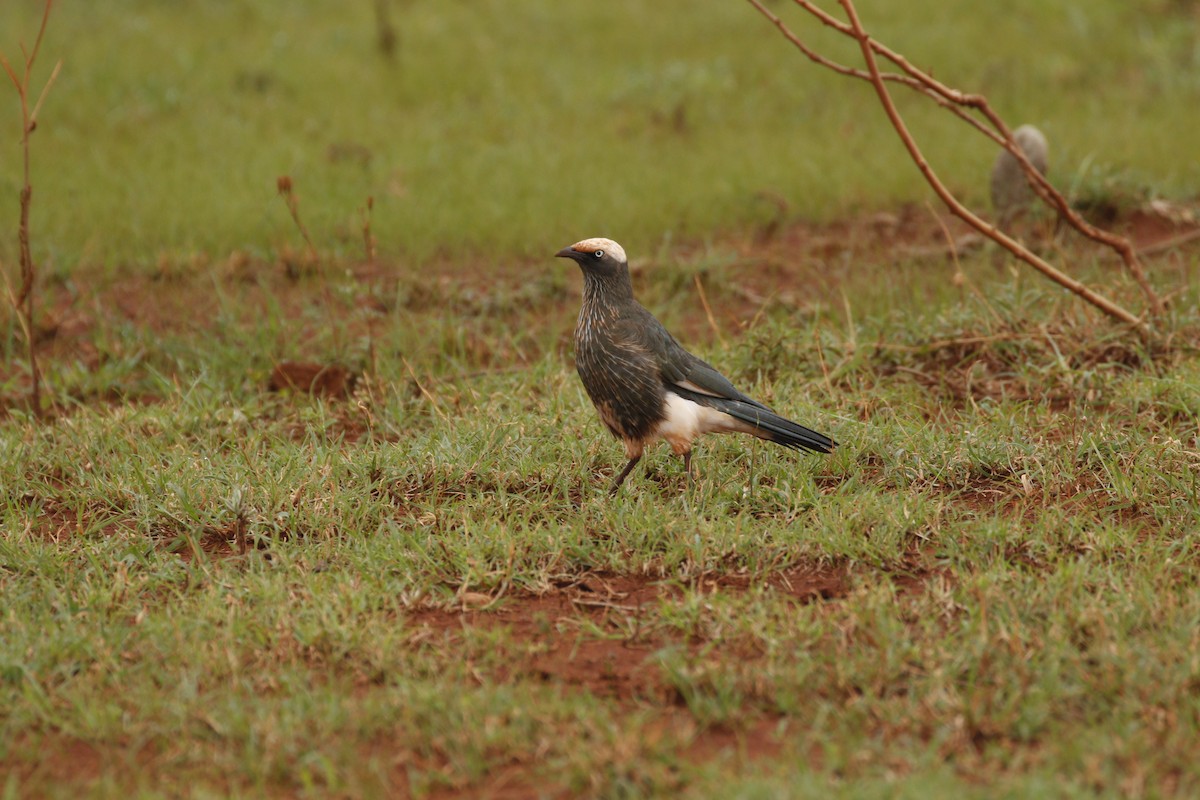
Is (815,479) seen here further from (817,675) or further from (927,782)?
(927,782)

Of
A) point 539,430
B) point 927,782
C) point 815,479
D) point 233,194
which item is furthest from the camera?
point 233,194

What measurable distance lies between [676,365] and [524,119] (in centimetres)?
522

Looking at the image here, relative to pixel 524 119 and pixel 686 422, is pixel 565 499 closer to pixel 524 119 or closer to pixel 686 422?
pixel 686 422

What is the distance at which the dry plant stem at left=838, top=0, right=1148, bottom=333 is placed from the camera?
495cm

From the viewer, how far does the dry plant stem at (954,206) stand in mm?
4952

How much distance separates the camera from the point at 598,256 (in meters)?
4.98

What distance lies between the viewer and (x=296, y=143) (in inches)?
358

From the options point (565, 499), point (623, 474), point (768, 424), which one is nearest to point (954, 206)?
point (768, 424)

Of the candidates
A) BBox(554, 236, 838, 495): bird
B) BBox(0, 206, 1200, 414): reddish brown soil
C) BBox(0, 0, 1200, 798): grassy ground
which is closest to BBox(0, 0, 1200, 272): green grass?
BBox(0, 0, 1200, 798): grassy ground

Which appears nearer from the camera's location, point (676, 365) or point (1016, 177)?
point (676, 365)

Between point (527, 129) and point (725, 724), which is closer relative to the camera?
point (725, 724)

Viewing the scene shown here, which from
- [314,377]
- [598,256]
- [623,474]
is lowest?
[314,377]

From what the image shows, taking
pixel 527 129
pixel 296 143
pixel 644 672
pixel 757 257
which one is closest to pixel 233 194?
pixel 296 143

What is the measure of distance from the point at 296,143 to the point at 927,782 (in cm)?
726
